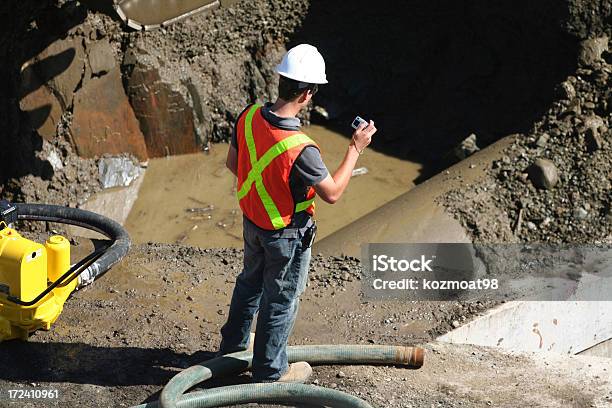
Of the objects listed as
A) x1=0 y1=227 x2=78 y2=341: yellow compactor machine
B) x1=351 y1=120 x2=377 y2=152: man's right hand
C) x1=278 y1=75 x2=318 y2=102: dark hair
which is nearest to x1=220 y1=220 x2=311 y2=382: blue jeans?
x1=351 y1=120 x2=377 y2=152: man's right hand

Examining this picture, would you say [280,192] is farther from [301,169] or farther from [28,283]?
[28,283]

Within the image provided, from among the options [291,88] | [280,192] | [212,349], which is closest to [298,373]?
[212,349]

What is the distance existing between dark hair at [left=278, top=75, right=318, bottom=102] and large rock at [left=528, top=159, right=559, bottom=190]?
16.3 feet

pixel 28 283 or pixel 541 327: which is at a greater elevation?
pixel 28 283

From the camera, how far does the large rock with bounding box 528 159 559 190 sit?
922cm

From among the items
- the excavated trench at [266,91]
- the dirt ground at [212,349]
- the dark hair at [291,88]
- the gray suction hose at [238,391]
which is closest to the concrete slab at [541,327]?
the dirt ground at [212,349]

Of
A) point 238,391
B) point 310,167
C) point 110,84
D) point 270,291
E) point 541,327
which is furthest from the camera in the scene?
point 110,84

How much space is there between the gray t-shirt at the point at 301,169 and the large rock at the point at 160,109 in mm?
5544

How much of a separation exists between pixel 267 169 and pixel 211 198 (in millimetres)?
5418

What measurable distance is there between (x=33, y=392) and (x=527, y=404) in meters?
2.70

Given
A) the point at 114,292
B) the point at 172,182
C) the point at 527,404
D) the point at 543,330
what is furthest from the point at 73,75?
the point at 527,404

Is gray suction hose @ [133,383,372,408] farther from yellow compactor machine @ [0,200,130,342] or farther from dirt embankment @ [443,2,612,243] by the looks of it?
dirt embankment @ [443,2,612,243]

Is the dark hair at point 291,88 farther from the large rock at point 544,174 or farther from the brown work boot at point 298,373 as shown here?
the large rock at point 544,174

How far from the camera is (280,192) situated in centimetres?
481
